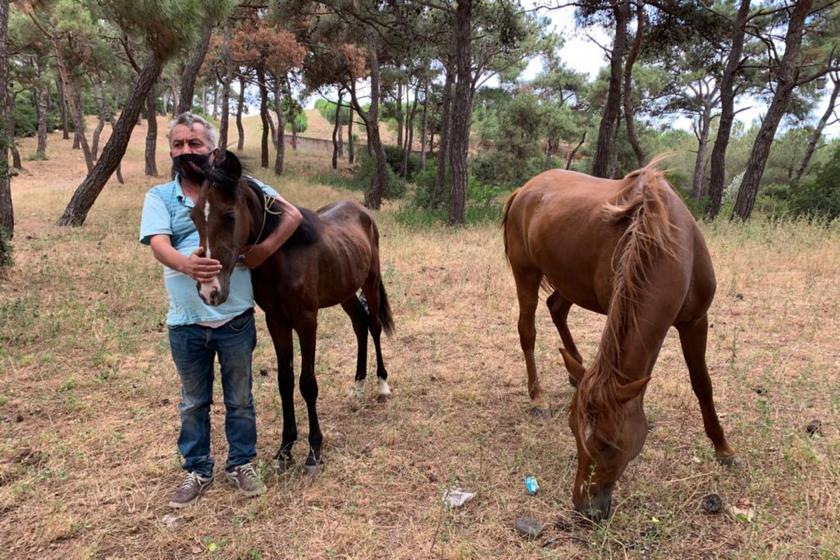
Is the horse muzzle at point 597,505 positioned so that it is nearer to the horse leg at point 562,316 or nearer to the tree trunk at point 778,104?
the horse leg at point 562,316

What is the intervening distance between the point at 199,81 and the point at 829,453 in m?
34.9

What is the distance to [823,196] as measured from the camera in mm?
11500

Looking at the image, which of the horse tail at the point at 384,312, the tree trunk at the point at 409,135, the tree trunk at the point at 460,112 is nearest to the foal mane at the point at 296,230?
the horse tail at the point at 384,312

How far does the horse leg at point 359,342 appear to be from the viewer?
13.0ft

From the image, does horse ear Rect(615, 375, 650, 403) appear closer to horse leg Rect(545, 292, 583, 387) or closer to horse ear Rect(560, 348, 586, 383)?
horse ear Rect(560, 348, 586, 383)

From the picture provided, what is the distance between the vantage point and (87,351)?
4.59 m

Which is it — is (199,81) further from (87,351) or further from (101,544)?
(101,544)

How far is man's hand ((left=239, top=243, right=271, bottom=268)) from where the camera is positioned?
249 cm

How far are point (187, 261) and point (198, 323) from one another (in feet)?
1.52

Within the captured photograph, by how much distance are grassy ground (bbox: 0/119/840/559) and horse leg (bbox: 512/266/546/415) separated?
16cm

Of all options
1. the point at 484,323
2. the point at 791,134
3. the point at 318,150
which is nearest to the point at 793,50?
the point at 484,323

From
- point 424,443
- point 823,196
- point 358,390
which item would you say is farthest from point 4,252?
point 823,196

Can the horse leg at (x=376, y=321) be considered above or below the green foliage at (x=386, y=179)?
below

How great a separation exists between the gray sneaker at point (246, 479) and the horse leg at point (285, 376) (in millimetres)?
211
